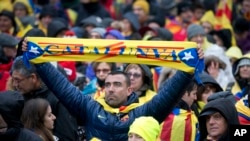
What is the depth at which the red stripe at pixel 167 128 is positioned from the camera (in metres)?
12.9

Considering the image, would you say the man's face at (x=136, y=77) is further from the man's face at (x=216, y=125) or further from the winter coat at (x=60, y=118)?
the man's face at (x=216, y=125)

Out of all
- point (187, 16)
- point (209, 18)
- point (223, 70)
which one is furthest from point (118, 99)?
point (187, 16)

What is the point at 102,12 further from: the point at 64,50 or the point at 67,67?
the point at 64,50

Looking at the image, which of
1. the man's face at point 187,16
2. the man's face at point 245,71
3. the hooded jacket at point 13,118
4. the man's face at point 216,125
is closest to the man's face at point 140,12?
the man's face at point 187,16

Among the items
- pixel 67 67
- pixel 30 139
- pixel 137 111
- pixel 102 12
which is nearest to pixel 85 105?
pixel 137 111

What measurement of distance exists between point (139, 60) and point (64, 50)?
860 mm

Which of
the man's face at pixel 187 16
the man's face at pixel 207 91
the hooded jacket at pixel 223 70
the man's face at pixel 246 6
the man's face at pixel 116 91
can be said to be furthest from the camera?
the man's face at pixel 246 6

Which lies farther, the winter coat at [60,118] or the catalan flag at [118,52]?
the winter coat at [60,118]

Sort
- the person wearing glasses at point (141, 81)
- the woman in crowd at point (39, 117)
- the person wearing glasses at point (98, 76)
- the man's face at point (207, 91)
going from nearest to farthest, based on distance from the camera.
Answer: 1. the woman in crowd at point (39, 117)
2. the person wearing glasses at point (141, 81)
3. the man's face at point (207, 91)
4. the person wearing glasses at point (98, 76)

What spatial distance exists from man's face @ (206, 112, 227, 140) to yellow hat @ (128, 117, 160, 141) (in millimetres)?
733

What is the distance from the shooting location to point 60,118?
1292 centimetres

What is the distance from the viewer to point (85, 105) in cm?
1198

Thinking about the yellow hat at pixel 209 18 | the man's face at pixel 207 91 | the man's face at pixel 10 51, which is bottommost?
the man's face at pixel 207 91

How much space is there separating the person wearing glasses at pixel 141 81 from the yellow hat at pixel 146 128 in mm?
2418
